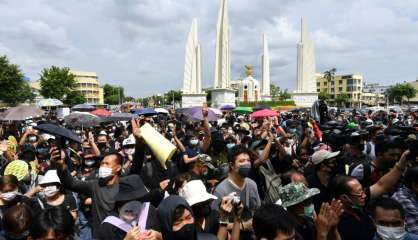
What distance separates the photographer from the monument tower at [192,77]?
47.6 m

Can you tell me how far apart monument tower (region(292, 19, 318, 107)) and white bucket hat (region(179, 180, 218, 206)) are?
4755 cm

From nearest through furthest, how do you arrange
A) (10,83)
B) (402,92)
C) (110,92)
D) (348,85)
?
(10,83)
(402,92)
(348,85)
(110,92)

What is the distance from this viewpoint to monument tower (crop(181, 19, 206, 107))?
47578mm

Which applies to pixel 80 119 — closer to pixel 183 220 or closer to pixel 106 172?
pixel 106 172

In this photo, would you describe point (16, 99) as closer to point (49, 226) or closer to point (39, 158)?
point (39, 158)

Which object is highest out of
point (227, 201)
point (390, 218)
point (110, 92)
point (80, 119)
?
point (110, 92)

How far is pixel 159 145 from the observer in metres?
3.43

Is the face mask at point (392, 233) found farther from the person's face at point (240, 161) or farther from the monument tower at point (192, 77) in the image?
the monument tower at point (192, 77)

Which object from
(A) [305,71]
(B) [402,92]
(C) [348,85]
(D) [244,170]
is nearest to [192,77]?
(A) [305,71]

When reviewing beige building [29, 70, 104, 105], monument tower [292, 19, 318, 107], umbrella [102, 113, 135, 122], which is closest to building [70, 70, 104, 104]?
beige building [29, 70, 104, 105]

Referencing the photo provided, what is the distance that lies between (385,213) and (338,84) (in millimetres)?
124401

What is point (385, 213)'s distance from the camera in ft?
8.96

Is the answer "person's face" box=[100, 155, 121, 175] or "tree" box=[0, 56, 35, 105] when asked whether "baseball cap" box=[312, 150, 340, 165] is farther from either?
"tree" box=[0, 56, 35, 105]

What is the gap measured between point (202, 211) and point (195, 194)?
0.50 ft
